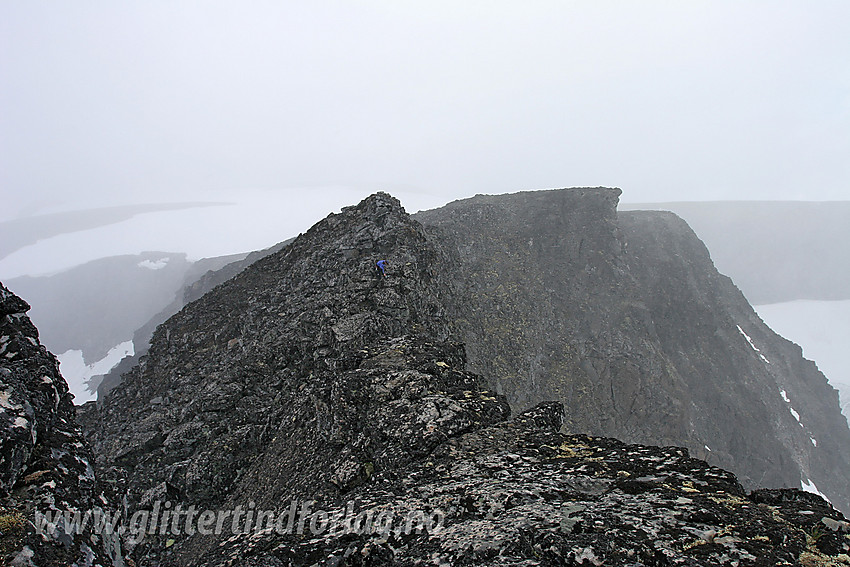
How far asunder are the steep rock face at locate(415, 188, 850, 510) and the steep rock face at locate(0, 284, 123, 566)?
24433mm

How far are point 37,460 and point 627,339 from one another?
5143 cm

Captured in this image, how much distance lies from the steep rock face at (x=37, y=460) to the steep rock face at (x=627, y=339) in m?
24.4

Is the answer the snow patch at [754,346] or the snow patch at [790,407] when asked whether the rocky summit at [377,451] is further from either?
the snow patch at [754,346]

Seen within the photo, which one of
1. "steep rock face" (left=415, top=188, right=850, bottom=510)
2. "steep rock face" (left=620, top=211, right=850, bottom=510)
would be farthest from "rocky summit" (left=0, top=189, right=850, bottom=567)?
"steep rock face" (left=620, top=211, right=850, bottom=510)

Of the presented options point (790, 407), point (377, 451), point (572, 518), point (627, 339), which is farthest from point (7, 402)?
point (790, 407)

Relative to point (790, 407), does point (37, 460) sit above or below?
above

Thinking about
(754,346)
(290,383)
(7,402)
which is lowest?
(754,346)

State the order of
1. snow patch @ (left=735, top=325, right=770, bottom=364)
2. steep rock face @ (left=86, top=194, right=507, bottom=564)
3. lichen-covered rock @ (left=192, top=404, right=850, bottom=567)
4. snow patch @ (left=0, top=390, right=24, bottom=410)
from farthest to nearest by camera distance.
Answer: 1. snow patch @ (left=735, top=325, right=770, bottom=364)
2. steep rock face @ (left=86, top=194, right=507, bottom=564)
3. snow patch @ (left=0, top=390, right=24, bottom=410)
4. lichen-covered rock @ (left=192, top=404, right=850, bottom=567)

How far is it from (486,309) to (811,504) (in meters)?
33.7

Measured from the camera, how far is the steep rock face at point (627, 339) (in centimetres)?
4062

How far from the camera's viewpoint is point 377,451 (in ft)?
32.6

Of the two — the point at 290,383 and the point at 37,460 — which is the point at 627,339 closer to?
the point at 290,383

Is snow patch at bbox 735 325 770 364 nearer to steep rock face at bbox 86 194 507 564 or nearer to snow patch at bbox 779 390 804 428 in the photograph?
snow patch at bbox 779 390 804 428

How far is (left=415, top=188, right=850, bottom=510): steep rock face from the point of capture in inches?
1599
